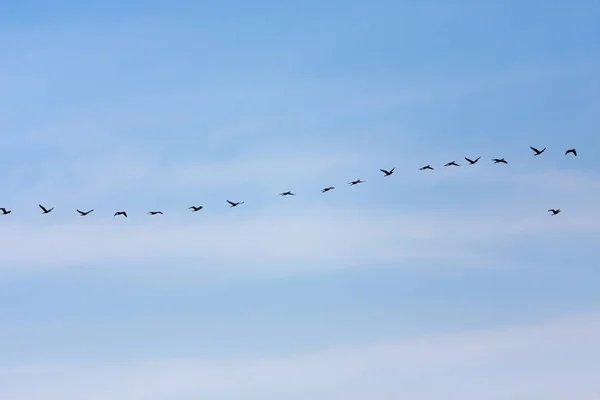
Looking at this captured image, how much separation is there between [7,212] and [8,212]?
357 mm

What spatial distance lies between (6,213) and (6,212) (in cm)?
55

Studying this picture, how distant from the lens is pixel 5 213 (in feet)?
652

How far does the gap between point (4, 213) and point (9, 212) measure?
138cm

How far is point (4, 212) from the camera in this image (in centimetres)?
19962

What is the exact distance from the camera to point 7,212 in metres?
199

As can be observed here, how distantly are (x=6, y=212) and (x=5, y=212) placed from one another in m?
0.25

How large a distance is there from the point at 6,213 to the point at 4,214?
0.68 metres

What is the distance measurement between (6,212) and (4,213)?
0.50 metres

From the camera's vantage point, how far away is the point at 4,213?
653 ft

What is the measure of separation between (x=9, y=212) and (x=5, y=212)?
1658 mm

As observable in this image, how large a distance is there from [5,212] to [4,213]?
0.53m

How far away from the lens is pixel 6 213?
19888cm

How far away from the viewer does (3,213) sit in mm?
199000

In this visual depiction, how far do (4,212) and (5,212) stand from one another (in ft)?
0.84
